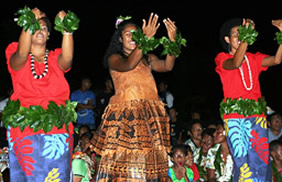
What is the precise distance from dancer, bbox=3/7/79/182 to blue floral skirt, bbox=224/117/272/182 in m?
1.96

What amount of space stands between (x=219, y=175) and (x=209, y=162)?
25 centimetres

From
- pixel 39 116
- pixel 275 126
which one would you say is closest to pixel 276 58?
pixel 39 116

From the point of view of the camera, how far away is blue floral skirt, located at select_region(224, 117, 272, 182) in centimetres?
551

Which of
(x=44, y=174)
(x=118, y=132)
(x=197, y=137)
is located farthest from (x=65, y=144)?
(x=197, y=137)

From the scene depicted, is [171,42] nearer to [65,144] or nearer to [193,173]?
[65,144]

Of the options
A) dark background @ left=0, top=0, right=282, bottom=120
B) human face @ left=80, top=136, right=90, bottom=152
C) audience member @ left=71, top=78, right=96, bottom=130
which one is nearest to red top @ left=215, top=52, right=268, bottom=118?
human face @ left=80, top=136, right=90, bottom=152

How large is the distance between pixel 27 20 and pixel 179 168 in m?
3.69

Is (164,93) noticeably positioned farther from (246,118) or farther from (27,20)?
(27,20)

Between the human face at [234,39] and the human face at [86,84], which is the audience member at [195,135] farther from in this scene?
the human face at [234,39]

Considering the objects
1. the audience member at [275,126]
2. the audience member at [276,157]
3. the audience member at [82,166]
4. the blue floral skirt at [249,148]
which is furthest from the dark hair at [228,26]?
the audience member at [275,126]

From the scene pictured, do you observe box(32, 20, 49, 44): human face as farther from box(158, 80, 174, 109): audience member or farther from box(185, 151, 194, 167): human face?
box(158, 80, 174, 109): audience member

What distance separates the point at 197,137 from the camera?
29.2 ft

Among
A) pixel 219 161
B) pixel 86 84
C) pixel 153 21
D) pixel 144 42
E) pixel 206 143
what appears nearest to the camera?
pixel 144 42

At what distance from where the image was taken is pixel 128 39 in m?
5.39
